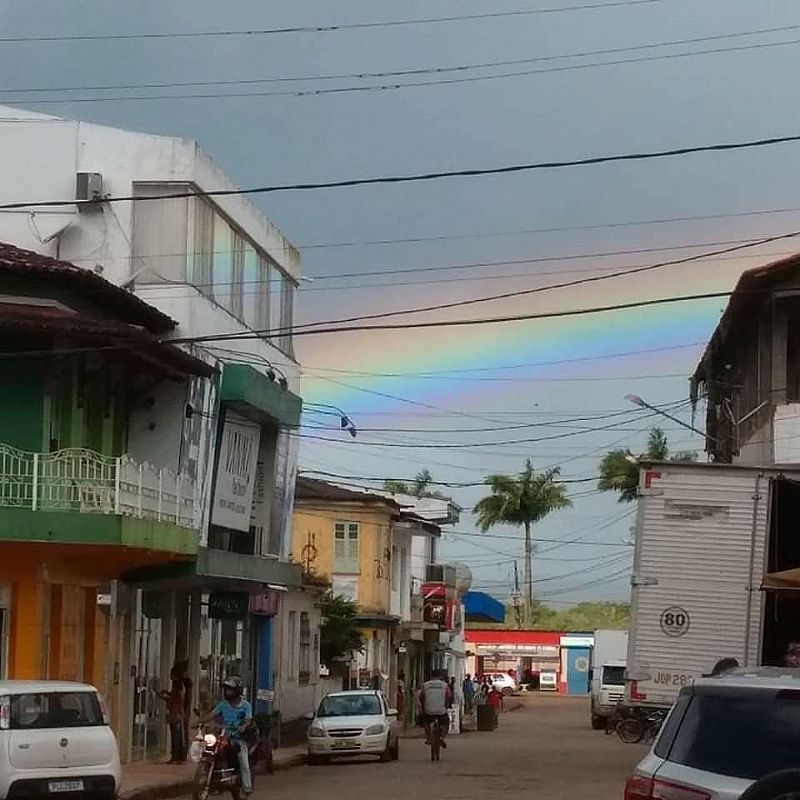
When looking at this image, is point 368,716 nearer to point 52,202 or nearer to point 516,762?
point 516,762

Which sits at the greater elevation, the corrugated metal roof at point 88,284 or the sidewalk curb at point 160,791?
the corrugated metal roof at point 88,284

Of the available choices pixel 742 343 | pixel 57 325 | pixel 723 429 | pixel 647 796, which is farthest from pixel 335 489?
pixel 647 796

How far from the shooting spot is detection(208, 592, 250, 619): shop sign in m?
35.3

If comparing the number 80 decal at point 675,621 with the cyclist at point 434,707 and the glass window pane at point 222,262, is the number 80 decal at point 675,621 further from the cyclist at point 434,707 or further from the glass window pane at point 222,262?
the cyclist at point 434,707

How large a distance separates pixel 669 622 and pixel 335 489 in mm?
38857

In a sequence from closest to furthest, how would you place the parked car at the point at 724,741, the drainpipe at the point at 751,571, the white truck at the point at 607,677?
the parked car at the point at 724,741, the drainpipe at the point at 751,571, the white truck at the point at 607,677

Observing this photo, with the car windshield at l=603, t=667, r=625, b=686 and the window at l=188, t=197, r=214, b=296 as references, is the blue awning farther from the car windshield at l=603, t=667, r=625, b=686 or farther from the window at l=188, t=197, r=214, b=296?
the window at l=188, t=197, r=214, b=296

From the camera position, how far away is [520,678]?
10850cm

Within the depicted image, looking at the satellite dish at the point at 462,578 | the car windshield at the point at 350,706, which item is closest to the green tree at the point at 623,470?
the satellite dish at the point at 462,578

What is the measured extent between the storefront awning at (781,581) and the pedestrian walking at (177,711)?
13858mm

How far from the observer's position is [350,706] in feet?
121

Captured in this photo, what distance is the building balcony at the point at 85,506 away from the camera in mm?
23516

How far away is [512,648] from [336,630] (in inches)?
2053

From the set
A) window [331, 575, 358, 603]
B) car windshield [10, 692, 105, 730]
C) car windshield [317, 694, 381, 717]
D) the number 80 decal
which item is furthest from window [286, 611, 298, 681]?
the number 80 decal
